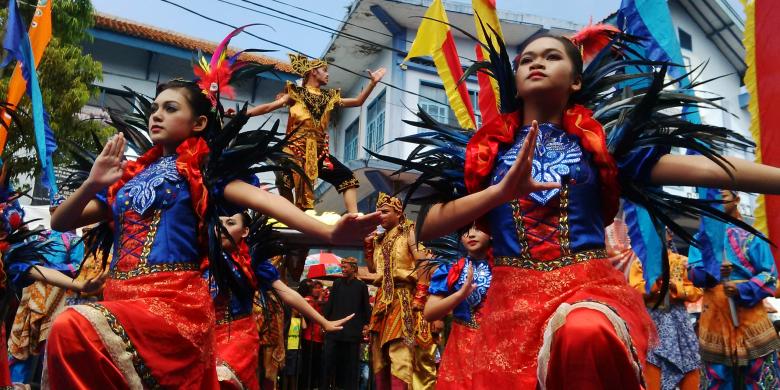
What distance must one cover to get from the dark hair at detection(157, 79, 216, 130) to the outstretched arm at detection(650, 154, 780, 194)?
239cm

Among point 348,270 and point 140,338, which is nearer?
point 140,338

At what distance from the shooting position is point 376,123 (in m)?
19.1

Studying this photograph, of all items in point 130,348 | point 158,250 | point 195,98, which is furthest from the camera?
point 195,98

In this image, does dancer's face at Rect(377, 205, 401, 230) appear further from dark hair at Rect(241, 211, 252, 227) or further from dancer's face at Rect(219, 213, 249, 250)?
dancer's face at Rect(219, 213, 249, 250)

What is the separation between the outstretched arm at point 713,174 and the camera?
8.62 feet

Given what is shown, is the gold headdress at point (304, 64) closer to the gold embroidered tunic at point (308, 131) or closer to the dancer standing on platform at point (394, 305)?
the gold embroidered tunic at point (308, 131)

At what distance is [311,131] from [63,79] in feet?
20.7

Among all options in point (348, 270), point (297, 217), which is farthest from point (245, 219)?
point (348, 270)

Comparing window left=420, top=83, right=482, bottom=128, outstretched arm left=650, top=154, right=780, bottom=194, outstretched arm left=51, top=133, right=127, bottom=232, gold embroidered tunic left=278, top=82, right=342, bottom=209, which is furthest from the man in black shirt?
window left=420, top=83, right=482, bottom=128

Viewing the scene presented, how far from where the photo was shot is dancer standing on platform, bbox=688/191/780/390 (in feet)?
20.7

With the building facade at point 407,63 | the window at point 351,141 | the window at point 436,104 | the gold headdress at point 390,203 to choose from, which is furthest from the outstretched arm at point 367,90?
the window at point 351,141

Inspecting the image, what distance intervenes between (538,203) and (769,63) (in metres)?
2.54

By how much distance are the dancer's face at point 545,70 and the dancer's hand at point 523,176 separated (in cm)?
60

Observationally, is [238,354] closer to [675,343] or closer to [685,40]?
[675,343]
